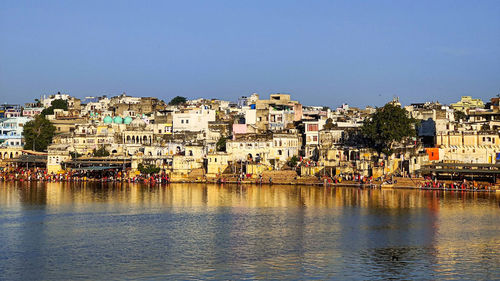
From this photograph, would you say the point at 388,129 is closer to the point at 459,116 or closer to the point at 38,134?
the point at 459,116

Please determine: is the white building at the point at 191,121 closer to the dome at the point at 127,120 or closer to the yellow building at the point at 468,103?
the dome at the point at 127,120

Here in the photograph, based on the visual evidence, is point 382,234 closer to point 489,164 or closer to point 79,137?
point 489,164

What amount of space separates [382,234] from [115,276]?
39.3 feet

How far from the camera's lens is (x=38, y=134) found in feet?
219

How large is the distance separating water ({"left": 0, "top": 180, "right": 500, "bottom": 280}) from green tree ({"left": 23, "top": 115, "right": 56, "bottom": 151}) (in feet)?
70.5

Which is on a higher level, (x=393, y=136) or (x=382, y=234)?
(x=393, y=136)

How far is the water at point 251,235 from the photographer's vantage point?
77.6ft

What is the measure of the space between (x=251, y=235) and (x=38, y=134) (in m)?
41.9

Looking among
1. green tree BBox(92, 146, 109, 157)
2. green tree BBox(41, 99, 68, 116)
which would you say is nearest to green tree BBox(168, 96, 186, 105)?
green tree BBox(41, 99, 68, 116)

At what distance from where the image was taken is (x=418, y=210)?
121 feet

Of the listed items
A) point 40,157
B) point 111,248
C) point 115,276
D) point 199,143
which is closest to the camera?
point 115,276

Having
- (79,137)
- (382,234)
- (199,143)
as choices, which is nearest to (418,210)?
(382,234)

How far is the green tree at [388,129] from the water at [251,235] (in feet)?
24.3

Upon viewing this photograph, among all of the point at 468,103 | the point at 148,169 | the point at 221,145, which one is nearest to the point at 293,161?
the point at 221,145
